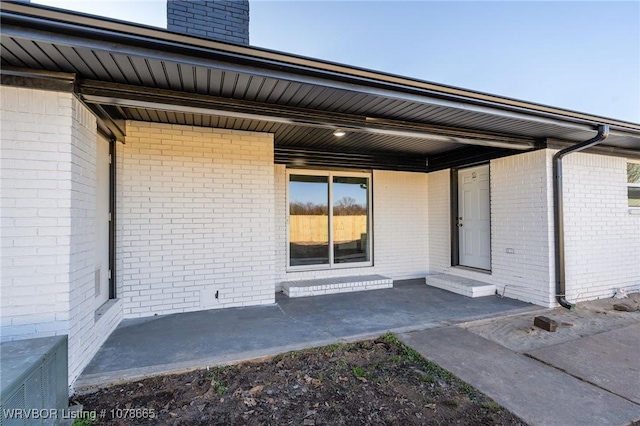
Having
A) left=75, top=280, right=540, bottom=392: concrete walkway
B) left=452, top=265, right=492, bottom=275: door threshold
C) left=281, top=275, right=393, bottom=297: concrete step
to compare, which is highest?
left=452, top=265, right=492, bottom=275: door threshold

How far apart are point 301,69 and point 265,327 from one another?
2.84 m

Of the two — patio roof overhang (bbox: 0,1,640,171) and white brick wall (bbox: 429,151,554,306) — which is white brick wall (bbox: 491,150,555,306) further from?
patio roof overhang (bbox: 0,1,640,171)

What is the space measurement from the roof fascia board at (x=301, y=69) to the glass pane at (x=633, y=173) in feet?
8.34

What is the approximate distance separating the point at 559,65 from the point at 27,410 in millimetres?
14222

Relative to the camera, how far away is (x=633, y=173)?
18.6ft

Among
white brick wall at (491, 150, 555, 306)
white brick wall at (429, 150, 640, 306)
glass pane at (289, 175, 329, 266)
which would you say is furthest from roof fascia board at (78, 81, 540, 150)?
glass pane at (289, 175, 329, 266)

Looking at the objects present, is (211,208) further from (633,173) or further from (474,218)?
(633,173)

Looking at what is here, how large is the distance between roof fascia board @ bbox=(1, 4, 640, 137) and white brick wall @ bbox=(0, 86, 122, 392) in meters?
0.74

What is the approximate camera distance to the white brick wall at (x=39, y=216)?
2.30m

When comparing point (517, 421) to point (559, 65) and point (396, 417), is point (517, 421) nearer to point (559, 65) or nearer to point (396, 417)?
point (396, 417)

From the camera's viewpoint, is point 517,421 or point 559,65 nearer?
point 517,421

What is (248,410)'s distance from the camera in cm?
219

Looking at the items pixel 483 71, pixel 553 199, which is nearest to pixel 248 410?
pixel 553 199

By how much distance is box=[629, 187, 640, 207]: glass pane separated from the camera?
5.62 metres
